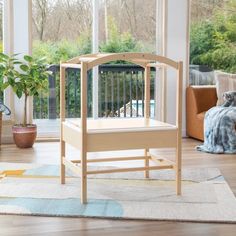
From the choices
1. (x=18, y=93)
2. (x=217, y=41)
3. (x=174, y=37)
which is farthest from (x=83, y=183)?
(x=217, y=41)

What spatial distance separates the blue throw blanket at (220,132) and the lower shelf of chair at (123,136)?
1.82 m

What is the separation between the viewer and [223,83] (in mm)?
5477

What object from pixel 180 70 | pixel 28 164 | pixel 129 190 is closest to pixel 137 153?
pixel 28 164

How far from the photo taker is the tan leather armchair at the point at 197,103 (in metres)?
5.58

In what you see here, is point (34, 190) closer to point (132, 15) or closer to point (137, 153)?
point (137, 153)

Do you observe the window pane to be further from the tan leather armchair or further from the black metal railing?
the tan leather armchair

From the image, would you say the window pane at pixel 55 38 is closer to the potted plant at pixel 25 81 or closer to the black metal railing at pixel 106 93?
the black metal railing at pixel 106 93

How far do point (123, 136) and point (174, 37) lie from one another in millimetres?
3012

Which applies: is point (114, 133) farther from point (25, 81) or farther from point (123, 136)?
point (25, 81)

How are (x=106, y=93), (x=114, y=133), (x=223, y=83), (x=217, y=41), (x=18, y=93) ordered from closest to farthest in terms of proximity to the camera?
(x=114, y=133), (x=18, y=93), (x=223, y=83), (x=106, y=93), (x=217, y=41)

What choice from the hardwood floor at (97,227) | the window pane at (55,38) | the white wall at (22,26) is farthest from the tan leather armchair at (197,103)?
the hardwood floor at (97,227)

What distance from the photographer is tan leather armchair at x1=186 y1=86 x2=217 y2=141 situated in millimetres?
5578

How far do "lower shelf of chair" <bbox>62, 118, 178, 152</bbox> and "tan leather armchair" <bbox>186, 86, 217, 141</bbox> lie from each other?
2411 millimetres

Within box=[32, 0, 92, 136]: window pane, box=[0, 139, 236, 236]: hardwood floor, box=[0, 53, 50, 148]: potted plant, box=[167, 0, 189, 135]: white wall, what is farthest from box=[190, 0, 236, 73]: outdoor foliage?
box=[0, 139, 236, 236]: hardwood floor
